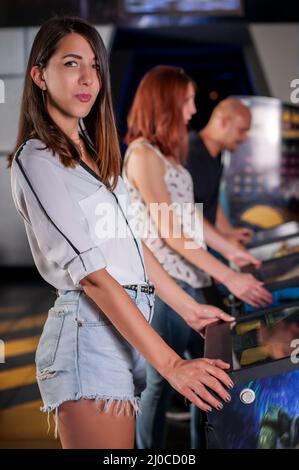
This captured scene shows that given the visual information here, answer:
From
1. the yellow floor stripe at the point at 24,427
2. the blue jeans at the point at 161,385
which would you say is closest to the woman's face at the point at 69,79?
the blue jeans at the point at 161,385

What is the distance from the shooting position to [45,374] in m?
1.29

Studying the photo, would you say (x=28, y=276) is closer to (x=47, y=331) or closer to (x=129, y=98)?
(x=47, y=331)

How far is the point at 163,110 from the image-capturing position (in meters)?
2.08

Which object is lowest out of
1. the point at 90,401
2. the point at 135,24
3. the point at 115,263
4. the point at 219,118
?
the point at 90,401

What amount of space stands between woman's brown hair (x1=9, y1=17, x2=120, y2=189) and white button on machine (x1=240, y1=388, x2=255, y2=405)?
438 millimetres

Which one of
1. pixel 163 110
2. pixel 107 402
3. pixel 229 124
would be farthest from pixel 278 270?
pixel 107 402

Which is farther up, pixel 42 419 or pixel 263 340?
pixel 263 340

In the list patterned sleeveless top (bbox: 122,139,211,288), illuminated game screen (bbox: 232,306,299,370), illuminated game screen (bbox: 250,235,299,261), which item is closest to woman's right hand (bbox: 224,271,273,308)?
patterned sleeveless top (bbox: 122,139,211,288)

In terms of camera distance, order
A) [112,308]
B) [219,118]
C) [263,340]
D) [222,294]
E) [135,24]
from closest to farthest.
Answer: [112,308], [263,340], [222,294], [219,118], [135,24]

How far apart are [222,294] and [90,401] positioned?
0.93 metres

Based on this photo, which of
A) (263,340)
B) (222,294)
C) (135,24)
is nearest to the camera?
(263,340)

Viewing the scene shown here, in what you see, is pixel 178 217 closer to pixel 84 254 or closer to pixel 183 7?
pixel 84 254

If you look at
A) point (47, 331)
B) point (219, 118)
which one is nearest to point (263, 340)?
point (47, 331)

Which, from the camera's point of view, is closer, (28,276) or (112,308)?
(112,308)
